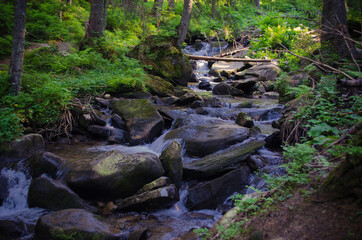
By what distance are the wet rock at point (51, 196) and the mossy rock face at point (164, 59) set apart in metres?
9.01

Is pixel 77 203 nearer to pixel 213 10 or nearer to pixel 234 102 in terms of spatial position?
pixel 234 102

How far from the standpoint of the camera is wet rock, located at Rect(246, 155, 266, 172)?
5484mm

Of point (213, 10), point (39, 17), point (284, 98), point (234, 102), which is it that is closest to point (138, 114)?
point (234, 102)

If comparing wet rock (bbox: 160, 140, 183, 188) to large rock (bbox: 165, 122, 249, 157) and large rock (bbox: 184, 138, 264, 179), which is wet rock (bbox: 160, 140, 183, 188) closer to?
large rock (bbox: 184, 138, 264, 179)

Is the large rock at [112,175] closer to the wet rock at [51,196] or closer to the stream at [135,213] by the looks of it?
the wet rock at [51,196]

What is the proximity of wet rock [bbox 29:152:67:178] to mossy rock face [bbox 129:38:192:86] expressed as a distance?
27.0 ft

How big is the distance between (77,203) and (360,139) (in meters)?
4.54

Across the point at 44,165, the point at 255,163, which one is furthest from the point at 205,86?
the point at 44,165

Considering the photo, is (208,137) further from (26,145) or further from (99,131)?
(26,145)

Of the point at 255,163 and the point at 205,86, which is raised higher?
the point at 205,86

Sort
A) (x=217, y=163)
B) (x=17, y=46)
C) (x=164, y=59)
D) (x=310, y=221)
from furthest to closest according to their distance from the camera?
(x=164, y=59), (x=17, y=46), (x=217, y=163), (x=310, y=221)

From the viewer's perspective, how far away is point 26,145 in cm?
576

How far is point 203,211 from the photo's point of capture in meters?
4.89

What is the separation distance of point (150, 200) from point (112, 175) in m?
0.92
